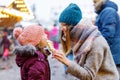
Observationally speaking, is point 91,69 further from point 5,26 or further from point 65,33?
point 5,26

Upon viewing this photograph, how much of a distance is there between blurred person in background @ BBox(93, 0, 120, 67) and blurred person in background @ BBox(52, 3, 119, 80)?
1829 mm

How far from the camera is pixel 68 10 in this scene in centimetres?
380

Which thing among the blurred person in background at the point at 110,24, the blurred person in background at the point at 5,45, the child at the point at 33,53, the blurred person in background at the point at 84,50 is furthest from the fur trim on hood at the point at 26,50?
the blurred person in background at the point at 5,45

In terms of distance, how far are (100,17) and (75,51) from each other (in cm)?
210

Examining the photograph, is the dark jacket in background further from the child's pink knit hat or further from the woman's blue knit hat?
the woman's blue knit hat

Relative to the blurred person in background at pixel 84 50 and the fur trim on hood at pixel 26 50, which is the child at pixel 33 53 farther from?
the blurred person in background at pixel 84 50

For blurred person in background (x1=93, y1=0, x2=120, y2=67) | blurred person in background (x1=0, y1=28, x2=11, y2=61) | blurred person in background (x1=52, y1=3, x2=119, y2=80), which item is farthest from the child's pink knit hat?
blurred person in background (x1=0, y1=28, x2=11, y2=61)

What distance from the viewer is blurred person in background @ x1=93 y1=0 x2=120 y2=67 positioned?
18.4ft

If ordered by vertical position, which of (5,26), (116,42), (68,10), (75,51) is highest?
(68,10)

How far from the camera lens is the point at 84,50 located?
143 inches

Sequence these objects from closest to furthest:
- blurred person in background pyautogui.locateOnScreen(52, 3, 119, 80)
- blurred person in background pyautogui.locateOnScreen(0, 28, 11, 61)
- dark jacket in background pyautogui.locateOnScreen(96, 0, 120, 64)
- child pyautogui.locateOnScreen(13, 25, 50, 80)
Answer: blurred person in background pyautogui.locateOnScreen(52, 3, 119, 80) → child pyautogui.locateOnScreen(13, 25, 50, 80) → dark jacket in background pyautogui.locateOnScreen(96, 0, 120, 64) → blurred person in background pyautogui.locateOnScreen(0, 28, 11, 61)


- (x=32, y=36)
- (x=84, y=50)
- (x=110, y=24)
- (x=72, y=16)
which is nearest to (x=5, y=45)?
(x=110, y=24)

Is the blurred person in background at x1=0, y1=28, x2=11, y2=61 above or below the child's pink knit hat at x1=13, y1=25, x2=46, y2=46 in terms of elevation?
below

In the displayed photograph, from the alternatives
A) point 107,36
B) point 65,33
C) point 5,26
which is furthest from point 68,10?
point 5,26
